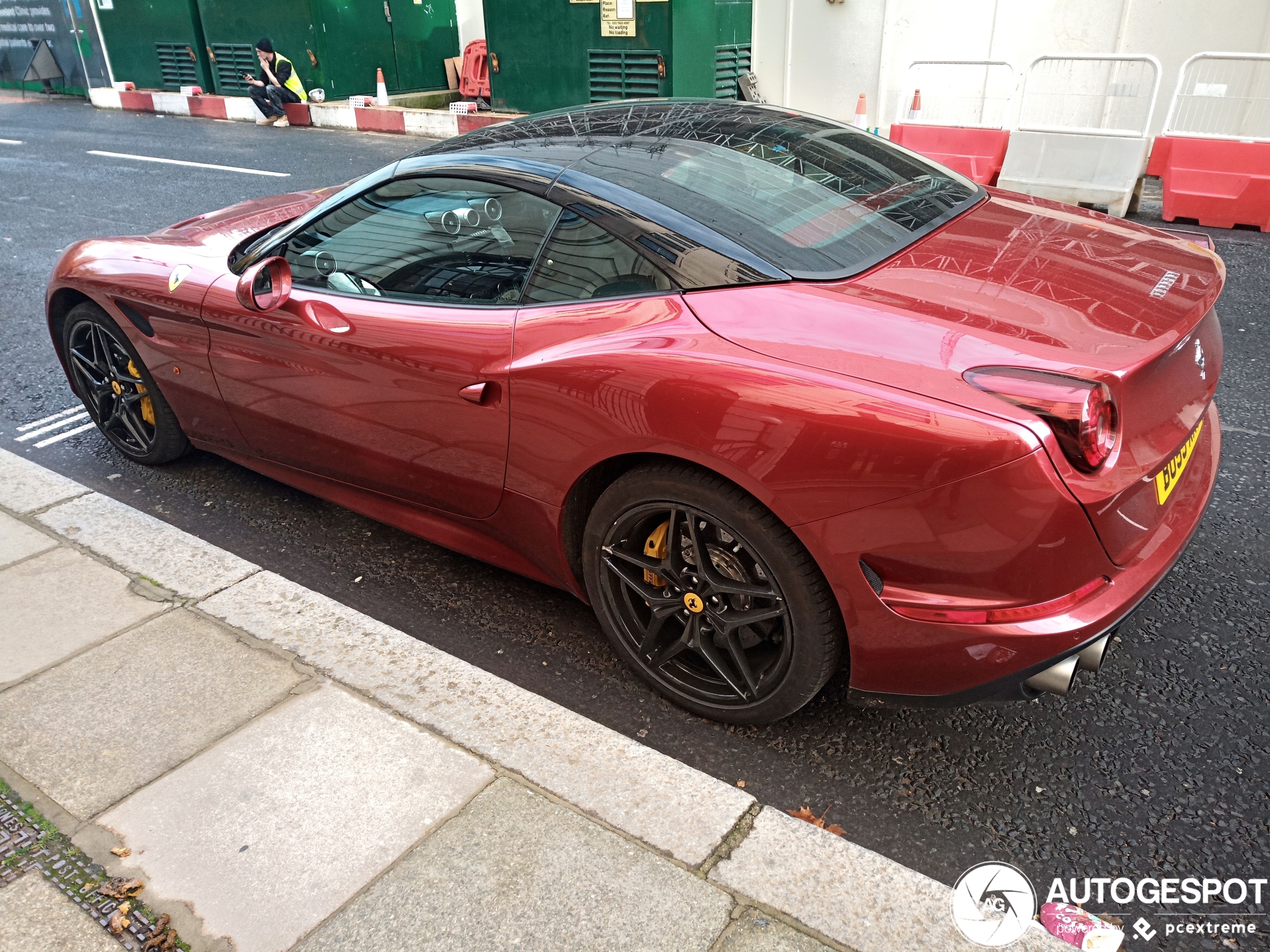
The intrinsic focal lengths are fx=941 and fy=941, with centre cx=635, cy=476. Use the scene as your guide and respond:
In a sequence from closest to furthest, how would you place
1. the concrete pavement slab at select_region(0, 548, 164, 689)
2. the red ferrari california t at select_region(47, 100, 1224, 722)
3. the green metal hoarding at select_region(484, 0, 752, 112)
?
1. the red ferrari california t at select_region(47, 100, 1224, 722)
2. the concrete pavement slab at select_region(0, 548, 164, 689)
3. the green metal hoarding at select_region(484, 0, 752, 112)

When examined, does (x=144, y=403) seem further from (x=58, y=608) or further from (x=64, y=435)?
(x=58, y=608)

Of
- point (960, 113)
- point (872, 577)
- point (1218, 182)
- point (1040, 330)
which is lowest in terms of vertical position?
point (1218, 182)

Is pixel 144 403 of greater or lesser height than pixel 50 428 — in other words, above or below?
above

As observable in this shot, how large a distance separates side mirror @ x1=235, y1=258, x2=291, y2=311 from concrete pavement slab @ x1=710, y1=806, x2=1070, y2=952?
221cm

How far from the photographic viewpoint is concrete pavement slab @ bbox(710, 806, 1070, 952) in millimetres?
1929

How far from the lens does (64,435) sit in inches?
179

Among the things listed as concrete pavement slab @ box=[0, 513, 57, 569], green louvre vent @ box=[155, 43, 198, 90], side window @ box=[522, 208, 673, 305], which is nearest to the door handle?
side window @ box=[522, 208, 673, 305]

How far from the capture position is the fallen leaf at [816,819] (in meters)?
2.24

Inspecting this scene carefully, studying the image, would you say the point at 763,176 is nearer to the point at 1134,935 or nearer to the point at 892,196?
the point at 892,196

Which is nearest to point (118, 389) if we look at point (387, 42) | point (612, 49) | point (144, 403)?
point (144, 403)

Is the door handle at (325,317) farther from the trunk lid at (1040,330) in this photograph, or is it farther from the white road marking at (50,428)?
the white road marking at (50,428)

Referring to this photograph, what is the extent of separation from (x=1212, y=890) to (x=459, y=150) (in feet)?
9.29

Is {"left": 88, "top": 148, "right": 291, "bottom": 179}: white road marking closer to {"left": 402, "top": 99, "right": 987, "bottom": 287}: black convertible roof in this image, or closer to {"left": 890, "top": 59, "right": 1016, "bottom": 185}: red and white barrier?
{"left": 890, "top": 59, "right": 1016, "bottom": 185}: red and white barrier

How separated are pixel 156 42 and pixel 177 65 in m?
0.70
